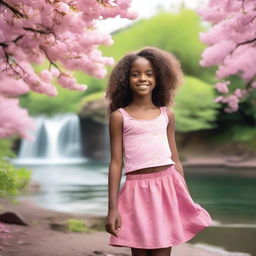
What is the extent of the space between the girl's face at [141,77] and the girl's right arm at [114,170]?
0.58ft

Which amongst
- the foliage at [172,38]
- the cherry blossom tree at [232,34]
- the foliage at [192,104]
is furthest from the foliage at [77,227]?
the foliage at [172,38]

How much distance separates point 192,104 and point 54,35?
17.7 meters

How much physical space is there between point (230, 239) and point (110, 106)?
14.7 ft

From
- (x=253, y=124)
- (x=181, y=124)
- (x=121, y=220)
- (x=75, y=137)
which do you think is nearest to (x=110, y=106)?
(x=121, y=220)

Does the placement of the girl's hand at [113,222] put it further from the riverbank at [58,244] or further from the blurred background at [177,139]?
the blurred background at [177,139]

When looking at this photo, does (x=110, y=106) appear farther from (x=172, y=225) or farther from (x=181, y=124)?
(x=181, y=124)

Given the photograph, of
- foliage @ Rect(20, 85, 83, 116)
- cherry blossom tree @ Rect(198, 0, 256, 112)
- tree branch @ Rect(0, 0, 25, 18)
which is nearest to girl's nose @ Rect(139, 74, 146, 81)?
tree branch @ Rect(0, 0, 25, 18)

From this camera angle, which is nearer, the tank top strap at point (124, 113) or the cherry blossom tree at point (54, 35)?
the tank top strap at point (124, 113)

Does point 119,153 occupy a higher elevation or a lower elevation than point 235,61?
lower

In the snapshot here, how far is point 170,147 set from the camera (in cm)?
298

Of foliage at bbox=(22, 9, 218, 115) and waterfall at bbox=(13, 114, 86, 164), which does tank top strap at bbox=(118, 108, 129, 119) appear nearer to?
waterfall at bbox=(13, 114, 86, 164)

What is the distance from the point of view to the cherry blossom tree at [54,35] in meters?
5.41

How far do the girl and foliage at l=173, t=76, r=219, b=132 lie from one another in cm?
2004

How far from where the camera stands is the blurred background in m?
12.1
